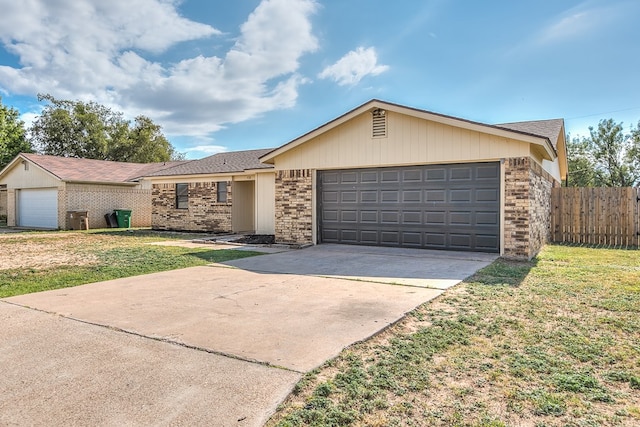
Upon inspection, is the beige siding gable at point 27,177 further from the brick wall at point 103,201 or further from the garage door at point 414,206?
the garage door at point 414,206

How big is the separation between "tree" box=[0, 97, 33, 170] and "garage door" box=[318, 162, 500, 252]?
105 ft

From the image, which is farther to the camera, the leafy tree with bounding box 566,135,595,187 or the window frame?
the leafy tree with bounding box 566,135,595,187

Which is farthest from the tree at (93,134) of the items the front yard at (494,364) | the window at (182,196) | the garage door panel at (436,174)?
the front yard at (494,364)

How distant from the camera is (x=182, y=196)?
61.3ft

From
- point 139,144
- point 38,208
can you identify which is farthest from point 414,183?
point 139,144

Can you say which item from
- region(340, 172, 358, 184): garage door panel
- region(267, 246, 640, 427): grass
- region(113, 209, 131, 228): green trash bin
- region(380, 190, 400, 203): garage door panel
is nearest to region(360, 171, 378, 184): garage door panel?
region(340, 172, 358, 184): garage door panel

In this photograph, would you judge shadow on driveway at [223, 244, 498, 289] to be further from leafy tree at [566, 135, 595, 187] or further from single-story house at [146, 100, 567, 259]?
leafy tree at [566, 135, 595, 187]

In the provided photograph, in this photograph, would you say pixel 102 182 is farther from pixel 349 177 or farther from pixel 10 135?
pixel 10 135

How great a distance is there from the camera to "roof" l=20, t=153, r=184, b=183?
2070cm

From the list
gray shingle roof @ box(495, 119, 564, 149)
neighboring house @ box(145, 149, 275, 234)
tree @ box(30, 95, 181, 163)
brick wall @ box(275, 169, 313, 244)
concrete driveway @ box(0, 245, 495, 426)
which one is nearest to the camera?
concrete driveway @ box(0, 245, 495, 426)

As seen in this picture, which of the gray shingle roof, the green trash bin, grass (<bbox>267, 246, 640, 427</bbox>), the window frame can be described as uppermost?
the gray shingle roof

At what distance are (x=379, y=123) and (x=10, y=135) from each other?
3471 cm

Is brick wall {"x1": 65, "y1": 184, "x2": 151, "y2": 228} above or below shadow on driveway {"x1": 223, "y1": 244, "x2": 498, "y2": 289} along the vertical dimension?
above

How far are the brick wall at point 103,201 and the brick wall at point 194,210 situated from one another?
423cm
